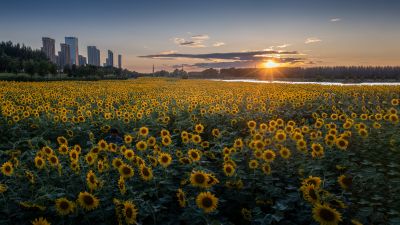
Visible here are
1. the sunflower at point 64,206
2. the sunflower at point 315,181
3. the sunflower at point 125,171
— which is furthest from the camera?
the sunflower at point 125,171

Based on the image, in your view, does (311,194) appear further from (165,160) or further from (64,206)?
(64,206)

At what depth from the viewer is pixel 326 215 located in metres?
2.86

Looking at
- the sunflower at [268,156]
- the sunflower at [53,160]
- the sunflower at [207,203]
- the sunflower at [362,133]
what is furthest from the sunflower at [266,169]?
the sunflower at [53,160]

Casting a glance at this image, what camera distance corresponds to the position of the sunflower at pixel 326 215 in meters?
2.81

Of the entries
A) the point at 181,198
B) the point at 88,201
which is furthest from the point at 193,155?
the point at 88,201

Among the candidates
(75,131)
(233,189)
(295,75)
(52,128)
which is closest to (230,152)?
(233,189)

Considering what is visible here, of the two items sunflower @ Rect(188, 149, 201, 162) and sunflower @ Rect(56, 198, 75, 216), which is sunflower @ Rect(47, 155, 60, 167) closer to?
sunflower @ Rect(56, 198, 75, 216)

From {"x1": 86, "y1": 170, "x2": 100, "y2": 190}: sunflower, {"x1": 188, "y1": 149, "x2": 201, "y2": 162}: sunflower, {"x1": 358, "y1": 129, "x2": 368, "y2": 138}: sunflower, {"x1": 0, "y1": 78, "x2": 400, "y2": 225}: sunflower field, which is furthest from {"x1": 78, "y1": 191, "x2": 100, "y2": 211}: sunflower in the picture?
{"x1": 358, "y1": 129, "x2": 368, "y2": 138}: sunflower

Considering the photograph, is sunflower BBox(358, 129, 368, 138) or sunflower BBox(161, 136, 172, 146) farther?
sunflower BBox(358, 129, 368, 138)

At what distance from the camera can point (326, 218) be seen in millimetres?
2857

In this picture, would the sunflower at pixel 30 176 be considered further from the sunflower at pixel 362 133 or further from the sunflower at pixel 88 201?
the sunflower at pixel 362 133

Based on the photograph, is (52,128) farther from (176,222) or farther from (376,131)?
(376,131)

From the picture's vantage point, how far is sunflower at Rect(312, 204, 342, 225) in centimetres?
281

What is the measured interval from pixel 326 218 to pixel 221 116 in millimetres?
7187
